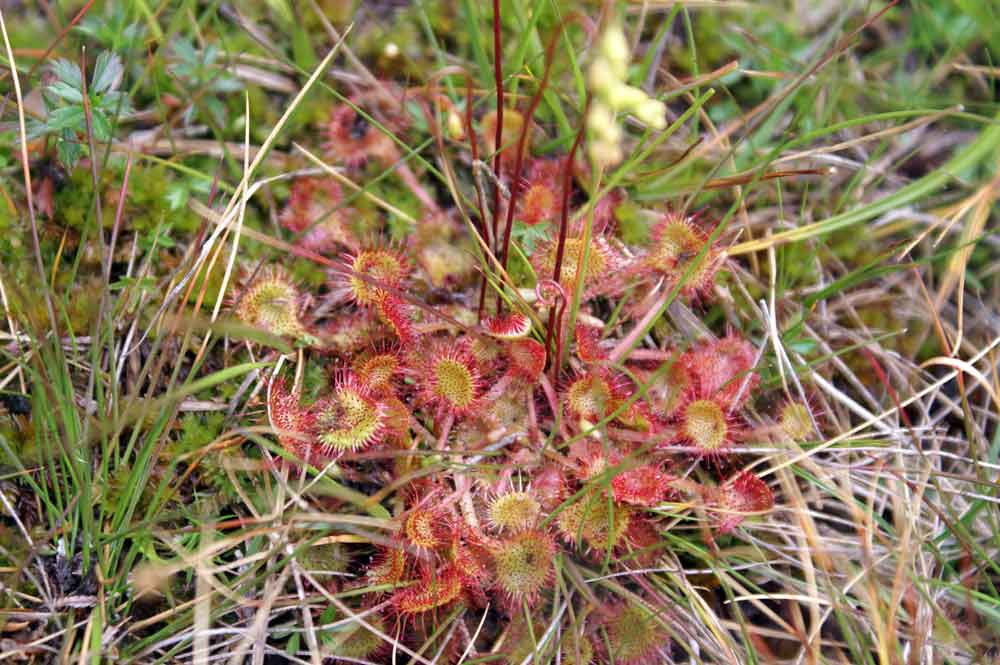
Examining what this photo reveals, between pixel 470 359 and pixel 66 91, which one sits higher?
pixel 66 91

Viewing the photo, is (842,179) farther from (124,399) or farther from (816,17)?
(124,399)

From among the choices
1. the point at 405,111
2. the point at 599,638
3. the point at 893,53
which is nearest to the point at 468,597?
the point at 599,638

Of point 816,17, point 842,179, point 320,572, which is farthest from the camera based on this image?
point 816,17

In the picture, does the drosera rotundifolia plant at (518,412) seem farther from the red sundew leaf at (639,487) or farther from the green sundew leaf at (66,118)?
the green sundew leaf at (66,118)

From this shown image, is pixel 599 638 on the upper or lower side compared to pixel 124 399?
lower

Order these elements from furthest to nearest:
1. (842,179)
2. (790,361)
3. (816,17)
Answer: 1. (816,17)
2. (842,179)
3. (790,361)

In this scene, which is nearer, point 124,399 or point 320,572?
point 320,572

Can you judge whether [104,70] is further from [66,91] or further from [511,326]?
[511,326]

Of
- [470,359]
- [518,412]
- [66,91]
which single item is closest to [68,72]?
[66,91]
